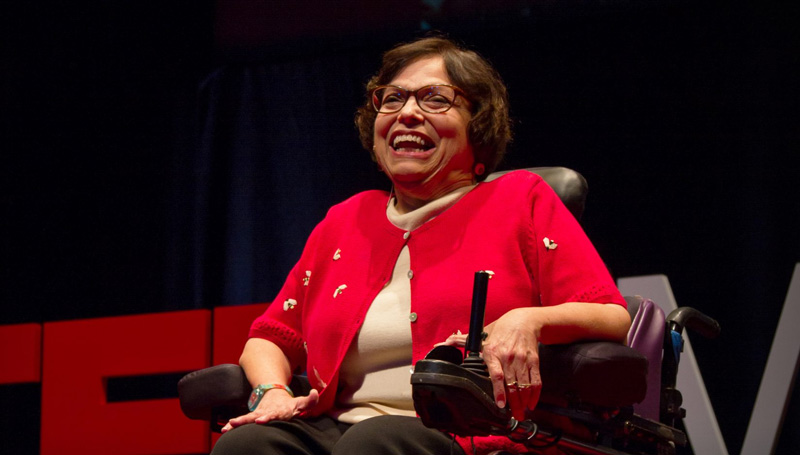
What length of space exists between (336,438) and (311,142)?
2008 mm

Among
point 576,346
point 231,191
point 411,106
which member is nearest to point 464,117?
point 411,106

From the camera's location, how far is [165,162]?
3.58 meters

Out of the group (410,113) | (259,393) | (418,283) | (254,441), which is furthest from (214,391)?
(410,113)

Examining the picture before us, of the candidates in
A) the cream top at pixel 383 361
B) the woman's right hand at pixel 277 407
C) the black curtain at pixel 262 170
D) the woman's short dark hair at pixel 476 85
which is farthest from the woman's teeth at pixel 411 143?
the black curtain at pixel 262 170

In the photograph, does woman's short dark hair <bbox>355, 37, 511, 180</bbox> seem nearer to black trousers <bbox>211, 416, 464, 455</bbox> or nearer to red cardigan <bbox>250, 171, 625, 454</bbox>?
red cardigan <bbox>250, 171, 625, 454</bbox>

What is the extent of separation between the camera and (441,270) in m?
1.54

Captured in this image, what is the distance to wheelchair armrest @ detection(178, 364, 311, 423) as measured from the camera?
1.60 m

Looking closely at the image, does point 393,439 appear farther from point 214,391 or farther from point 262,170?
point 262,170

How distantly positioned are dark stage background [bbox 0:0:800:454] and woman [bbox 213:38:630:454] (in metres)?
1.11

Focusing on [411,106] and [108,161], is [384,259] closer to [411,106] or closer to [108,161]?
[411,106]

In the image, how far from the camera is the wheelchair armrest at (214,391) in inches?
63.0

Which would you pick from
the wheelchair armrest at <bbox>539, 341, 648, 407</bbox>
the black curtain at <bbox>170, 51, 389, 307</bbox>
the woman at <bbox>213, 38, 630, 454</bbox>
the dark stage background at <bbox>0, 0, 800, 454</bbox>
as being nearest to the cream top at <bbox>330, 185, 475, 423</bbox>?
the woman at <bbox>213, 38, 630, 454</bbox>

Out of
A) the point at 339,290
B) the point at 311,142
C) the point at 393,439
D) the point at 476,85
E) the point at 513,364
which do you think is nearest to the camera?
the point at 513,364

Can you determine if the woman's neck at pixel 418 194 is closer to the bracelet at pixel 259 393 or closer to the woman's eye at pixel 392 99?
the woman's eye at pixel 392 99
